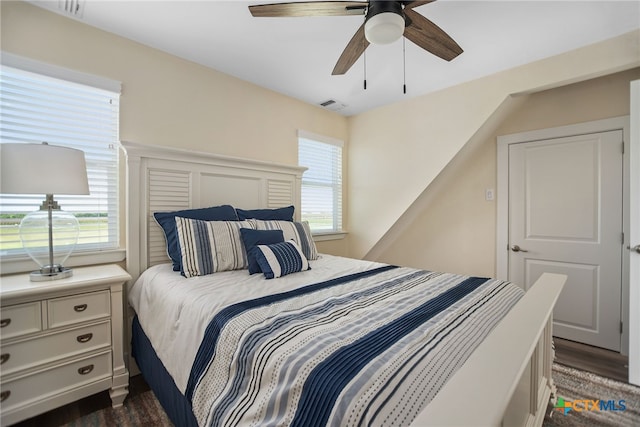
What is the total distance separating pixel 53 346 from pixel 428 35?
2.66 m

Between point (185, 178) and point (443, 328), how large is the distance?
210cm

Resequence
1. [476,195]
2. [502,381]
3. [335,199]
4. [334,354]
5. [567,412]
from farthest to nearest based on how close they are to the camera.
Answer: [335,199]
[476,195]
[567,412]
[334,354]
[502,381]

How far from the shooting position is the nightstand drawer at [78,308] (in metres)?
1.51

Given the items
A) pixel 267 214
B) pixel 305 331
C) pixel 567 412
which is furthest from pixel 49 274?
pixel 567 412

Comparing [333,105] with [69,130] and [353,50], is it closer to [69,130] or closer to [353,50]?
[353,50]

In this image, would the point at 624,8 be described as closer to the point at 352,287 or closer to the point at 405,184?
the point at 405,184

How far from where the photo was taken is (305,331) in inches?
39.3

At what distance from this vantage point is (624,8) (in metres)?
1.72

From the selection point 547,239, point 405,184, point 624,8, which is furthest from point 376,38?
point 547,239

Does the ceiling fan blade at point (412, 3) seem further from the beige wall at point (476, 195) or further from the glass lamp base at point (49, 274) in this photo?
the glass lamp base at point (49, 274)

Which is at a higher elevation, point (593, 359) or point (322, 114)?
point (322, 114)

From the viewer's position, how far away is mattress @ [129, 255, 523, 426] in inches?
28.9

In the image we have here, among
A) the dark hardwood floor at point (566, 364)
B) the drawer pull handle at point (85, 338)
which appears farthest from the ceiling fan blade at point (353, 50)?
the dark hardwood floor at point (566, 364)

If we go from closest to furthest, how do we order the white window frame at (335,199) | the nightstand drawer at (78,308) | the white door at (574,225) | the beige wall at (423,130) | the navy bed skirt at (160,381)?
the navy bed skirt at (160,381)
the nightstand drawer at (78,308)
the beige wall at (423,130)
the white door at (574,225)
the white window frame at (335,199)
